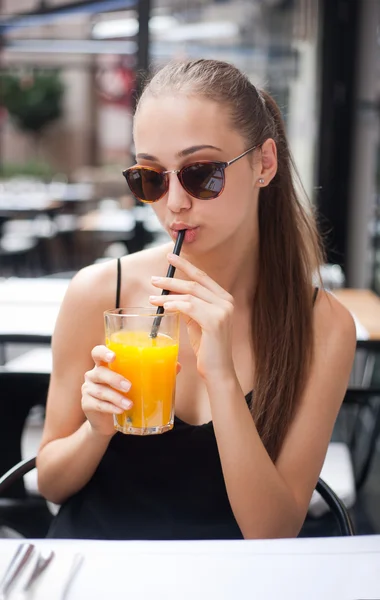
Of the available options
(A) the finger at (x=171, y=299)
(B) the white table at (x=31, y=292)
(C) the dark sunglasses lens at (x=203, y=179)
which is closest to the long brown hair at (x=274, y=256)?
(C) the dark sunglasses lens at (x=203, y=179)

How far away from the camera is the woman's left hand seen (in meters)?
1.19

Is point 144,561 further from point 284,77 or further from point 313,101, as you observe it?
point 284,77

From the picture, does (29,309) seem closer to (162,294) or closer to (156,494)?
(156,494)

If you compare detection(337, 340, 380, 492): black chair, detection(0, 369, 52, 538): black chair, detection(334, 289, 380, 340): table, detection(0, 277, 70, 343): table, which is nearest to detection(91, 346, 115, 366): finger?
detection(0, 369, 52, 538): black chair

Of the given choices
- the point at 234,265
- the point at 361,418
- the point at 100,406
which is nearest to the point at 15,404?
the point at 234,265

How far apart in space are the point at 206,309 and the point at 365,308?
7.04ft

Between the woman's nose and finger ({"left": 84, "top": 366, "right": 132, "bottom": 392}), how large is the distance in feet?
1.14

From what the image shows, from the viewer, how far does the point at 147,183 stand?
1.34 m

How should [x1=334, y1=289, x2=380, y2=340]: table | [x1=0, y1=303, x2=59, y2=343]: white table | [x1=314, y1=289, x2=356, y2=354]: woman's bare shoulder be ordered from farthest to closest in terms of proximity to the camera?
[x1=334, y1=289, x2=380, y2=340]: table
[x1=0, y1=303, x2=59, y2=343]: white table
[x1=314, y1=289, x2=356, y2=354]: woman's bare shoulder

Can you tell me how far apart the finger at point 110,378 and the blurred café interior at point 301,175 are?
724mm

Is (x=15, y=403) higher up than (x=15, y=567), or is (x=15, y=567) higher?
(x=15, y=567)

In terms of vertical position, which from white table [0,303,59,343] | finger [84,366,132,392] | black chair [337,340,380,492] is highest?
finger [84,366,132,392]

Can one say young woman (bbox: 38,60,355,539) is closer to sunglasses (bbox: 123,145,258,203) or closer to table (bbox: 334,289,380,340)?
sunglasses (bbox: 123,145,258,203)

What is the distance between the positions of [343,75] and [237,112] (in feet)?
14.1
